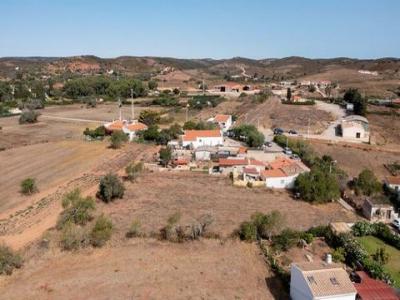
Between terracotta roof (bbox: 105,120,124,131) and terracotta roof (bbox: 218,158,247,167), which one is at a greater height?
terracotta roof (bbox: 105,120,124,131)

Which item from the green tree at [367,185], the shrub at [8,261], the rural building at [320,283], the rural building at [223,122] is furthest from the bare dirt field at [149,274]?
the rural building at [223,122]

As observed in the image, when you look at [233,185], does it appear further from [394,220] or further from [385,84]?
[385,84]

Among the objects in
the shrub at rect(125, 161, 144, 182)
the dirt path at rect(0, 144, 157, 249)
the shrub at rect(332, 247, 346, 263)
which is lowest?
the dirt path at rect(0, 144, 157, 249)

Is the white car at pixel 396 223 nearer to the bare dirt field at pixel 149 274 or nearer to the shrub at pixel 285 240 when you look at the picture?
the shrub at pixel 285 240

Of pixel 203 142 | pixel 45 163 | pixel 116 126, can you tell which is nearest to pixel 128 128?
pixel 116 126

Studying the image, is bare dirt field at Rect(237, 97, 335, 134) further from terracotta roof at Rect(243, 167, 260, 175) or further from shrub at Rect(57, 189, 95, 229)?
shrub at Rect(57, 189, 95, 229)

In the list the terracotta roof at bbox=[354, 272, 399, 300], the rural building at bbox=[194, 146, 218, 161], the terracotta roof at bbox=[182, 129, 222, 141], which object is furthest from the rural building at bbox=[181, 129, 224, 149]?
the terracotta roof at bbox=[354, 272, 399, 300]

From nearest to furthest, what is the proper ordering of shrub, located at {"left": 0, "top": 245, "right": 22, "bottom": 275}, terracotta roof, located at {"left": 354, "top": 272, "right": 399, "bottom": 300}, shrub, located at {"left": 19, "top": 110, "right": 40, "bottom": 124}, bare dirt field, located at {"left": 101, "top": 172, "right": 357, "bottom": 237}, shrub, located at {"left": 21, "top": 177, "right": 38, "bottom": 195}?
terracotta roof, located at {"left": 354, "top": 272, "right": 399, "bottom": 300} → shrub, located at {"left": 0, "top": 245, "right": 22, "bottom": 275} → bare dirt field, located at {"left": 101, "top": 172, "right": 357, "bottom": 237} → shrub, located at {"left": 21, "top": 177, "right": 38, "bottom": 195} → shrub, located at {"left": 19, "top": 110, "right": 40, "bottom": 124}
